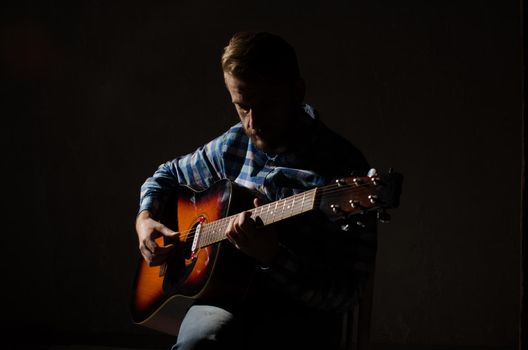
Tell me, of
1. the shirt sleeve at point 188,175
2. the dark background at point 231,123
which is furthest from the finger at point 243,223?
the dark background at point 231,123

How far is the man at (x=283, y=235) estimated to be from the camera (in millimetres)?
1704

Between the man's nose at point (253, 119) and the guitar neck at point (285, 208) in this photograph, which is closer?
the guitar neck at point (285, 208)

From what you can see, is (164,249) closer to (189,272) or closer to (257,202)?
(189,272)

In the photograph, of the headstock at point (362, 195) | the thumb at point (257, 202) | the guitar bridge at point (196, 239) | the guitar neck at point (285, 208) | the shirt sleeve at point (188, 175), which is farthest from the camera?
the shirt sleeve at point (188, 175)

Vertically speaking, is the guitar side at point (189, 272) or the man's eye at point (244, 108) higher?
the man's eye at point (244, 108)

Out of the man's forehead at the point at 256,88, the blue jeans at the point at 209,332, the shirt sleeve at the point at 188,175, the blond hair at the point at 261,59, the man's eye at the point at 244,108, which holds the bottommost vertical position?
the blue jeans at the point at 209,332

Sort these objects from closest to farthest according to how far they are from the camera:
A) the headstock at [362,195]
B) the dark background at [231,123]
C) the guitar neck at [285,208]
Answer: the headstock at [362,195] < the guitar neck at [285,208] < the dark background at [231,123]

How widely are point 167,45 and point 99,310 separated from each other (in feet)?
4.06

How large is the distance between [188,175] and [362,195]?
83 centimetres

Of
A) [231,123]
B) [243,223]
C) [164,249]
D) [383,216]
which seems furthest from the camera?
[231,123]

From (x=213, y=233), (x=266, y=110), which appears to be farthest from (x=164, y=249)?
(x=266, y=110)

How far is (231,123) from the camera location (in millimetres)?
3018

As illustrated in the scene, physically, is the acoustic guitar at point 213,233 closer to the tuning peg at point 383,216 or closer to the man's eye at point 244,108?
the tuning peg at point 383,216

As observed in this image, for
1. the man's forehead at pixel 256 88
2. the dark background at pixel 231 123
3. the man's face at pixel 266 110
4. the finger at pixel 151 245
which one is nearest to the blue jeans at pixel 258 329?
the finger at pixel 151 245
